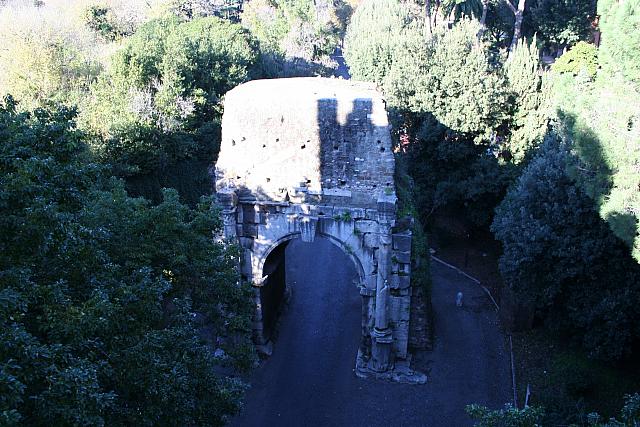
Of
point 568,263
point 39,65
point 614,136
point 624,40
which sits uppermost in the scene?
point 39,65

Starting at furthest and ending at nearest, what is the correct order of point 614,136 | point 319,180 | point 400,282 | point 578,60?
point 578,60
point 400,282
point 319,180
point 614,136

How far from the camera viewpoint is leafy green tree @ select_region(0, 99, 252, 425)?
24.2ft

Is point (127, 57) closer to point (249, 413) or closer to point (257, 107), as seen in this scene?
point (257, 107)

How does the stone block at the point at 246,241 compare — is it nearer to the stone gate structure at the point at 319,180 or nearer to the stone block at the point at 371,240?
the stone gate structure at the point at 319,180

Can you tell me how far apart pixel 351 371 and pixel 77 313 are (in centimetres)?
1169

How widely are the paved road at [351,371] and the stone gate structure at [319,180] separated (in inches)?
79.6

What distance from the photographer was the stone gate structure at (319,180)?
1595cm

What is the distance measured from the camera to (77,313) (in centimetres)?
846

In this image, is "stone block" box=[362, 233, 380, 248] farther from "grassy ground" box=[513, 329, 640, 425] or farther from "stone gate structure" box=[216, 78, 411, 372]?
"grassy ground" box=[513, 329, 640, 425]

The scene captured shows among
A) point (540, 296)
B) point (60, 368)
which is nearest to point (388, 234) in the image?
point (540, 296)

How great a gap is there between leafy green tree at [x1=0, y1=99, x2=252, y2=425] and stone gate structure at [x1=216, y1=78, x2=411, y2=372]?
4654 millimetres

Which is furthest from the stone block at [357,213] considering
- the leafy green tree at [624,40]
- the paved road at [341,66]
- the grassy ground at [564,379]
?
the paved road at [341,66]

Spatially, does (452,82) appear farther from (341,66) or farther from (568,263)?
(341,66)

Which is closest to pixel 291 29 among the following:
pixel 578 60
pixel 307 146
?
pixel 578 60
